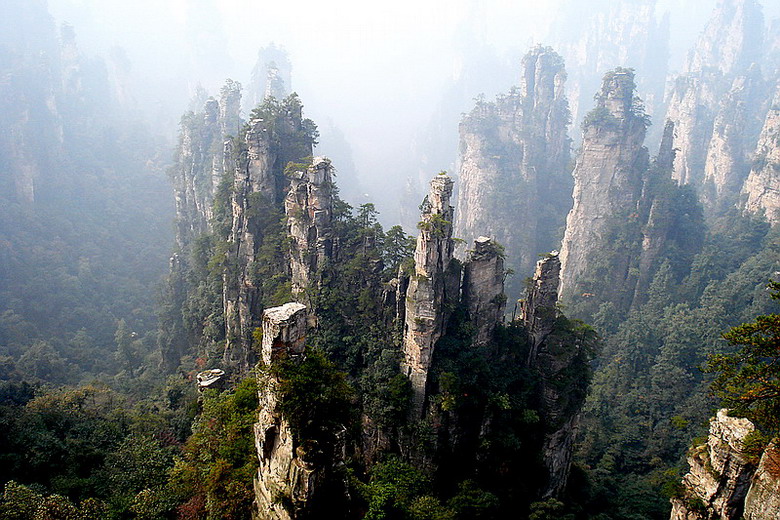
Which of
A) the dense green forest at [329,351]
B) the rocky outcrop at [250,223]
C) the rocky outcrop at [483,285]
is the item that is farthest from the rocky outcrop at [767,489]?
the rocky outcrop at [250,223]

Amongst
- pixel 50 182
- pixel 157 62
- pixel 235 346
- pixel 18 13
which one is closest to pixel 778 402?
pixel 235 346

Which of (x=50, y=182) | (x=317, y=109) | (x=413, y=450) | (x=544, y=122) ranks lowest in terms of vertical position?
(x=413, y=450)

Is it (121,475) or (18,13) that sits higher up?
(18,13)

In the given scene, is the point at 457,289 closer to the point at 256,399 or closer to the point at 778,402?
the point at 256,399

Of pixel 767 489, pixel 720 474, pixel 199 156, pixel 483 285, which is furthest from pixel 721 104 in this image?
pixel 767 489

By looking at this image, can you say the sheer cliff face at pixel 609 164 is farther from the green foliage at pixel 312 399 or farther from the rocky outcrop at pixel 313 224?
the green foliage at pixel 312 399

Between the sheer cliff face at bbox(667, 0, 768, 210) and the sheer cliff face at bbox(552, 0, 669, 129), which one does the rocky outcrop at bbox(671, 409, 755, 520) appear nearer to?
the sheer cliff face at bbox(667, 0, 768, 210)

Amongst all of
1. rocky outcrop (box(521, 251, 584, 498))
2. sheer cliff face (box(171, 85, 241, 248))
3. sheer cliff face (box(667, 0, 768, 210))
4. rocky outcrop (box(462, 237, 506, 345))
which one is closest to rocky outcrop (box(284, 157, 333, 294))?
rocky outcrop (box(462, 237, 506, 345))
